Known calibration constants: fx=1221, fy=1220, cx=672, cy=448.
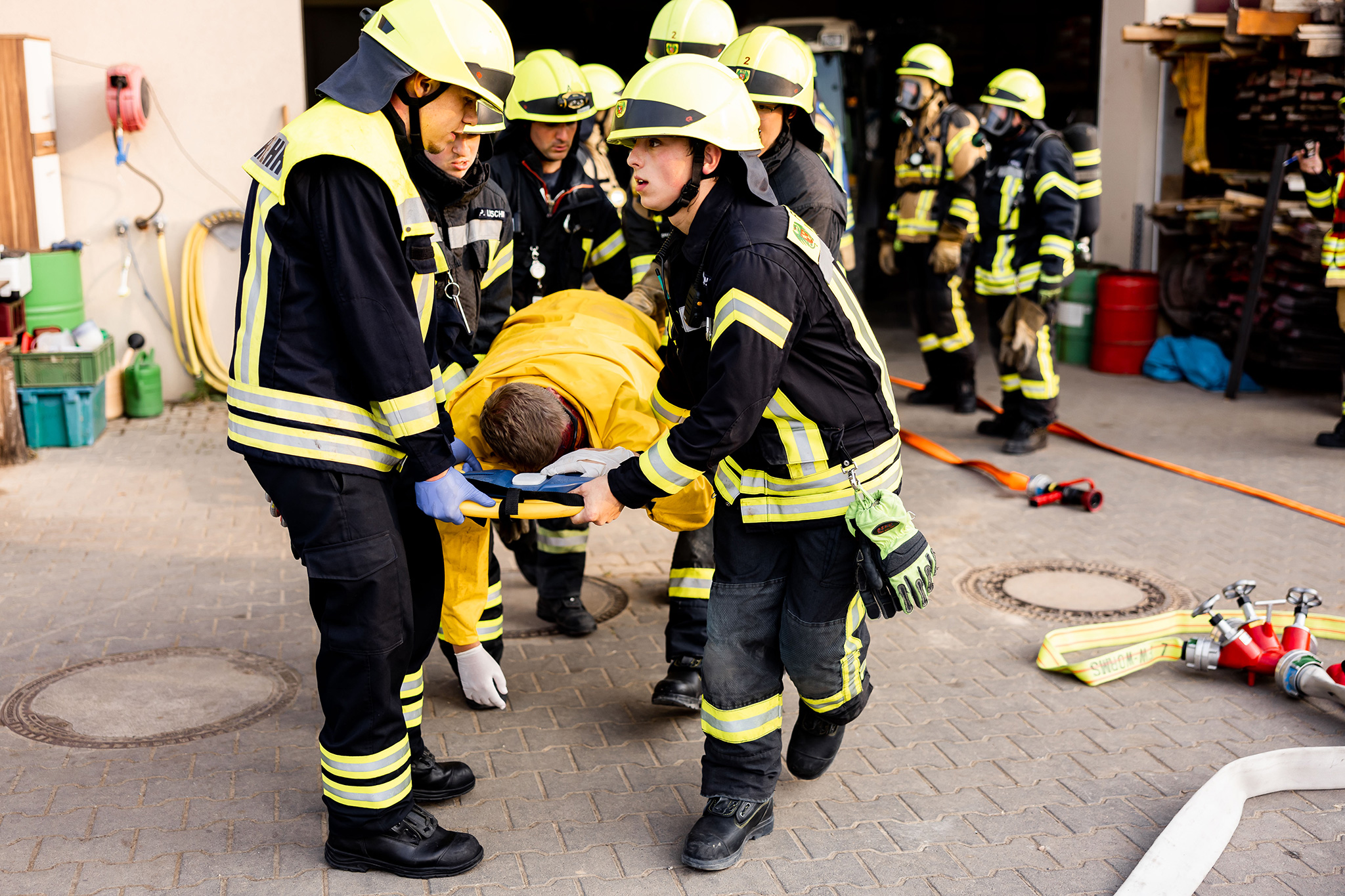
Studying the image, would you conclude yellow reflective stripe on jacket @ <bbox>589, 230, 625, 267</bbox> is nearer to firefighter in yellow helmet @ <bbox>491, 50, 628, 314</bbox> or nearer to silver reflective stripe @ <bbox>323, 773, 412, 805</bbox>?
firefighter in yellow helmet @ <bbox>491, 50, 628, 314</bbox>

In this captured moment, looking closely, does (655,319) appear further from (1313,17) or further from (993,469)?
(1313,17)

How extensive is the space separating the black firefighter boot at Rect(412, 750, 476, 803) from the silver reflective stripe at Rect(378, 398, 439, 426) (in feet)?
3.89

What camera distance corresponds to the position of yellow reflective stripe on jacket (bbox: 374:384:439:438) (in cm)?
294

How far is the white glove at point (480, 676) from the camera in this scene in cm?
405

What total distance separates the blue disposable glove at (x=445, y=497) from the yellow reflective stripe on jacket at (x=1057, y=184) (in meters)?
5.54

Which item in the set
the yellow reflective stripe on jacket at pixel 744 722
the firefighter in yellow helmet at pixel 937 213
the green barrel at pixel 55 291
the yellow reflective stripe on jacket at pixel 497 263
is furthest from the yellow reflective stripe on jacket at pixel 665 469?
the green barrel at pixel 55 291

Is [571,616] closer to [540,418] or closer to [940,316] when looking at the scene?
[540,418]

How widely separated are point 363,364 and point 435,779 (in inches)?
53.7

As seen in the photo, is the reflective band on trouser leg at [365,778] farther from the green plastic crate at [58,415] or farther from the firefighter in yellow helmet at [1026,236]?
the firefighter in yellow helmet at [1026,236]

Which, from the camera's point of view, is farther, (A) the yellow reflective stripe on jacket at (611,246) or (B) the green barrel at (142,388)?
(B) the green barrel at (142,388)

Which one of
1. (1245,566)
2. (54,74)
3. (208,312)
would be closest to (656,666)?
(1245,566)

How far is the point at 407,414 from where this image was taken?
295 centimetres

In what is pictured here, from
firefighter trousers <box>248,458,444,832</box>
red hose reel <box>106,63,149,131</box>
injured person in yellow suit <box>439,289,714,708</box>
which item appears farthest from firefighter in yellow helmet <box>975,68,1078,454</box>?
red hose reel <box>106,63,149,131</box>

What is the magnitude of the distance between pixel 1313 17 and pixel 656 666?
294 inches
